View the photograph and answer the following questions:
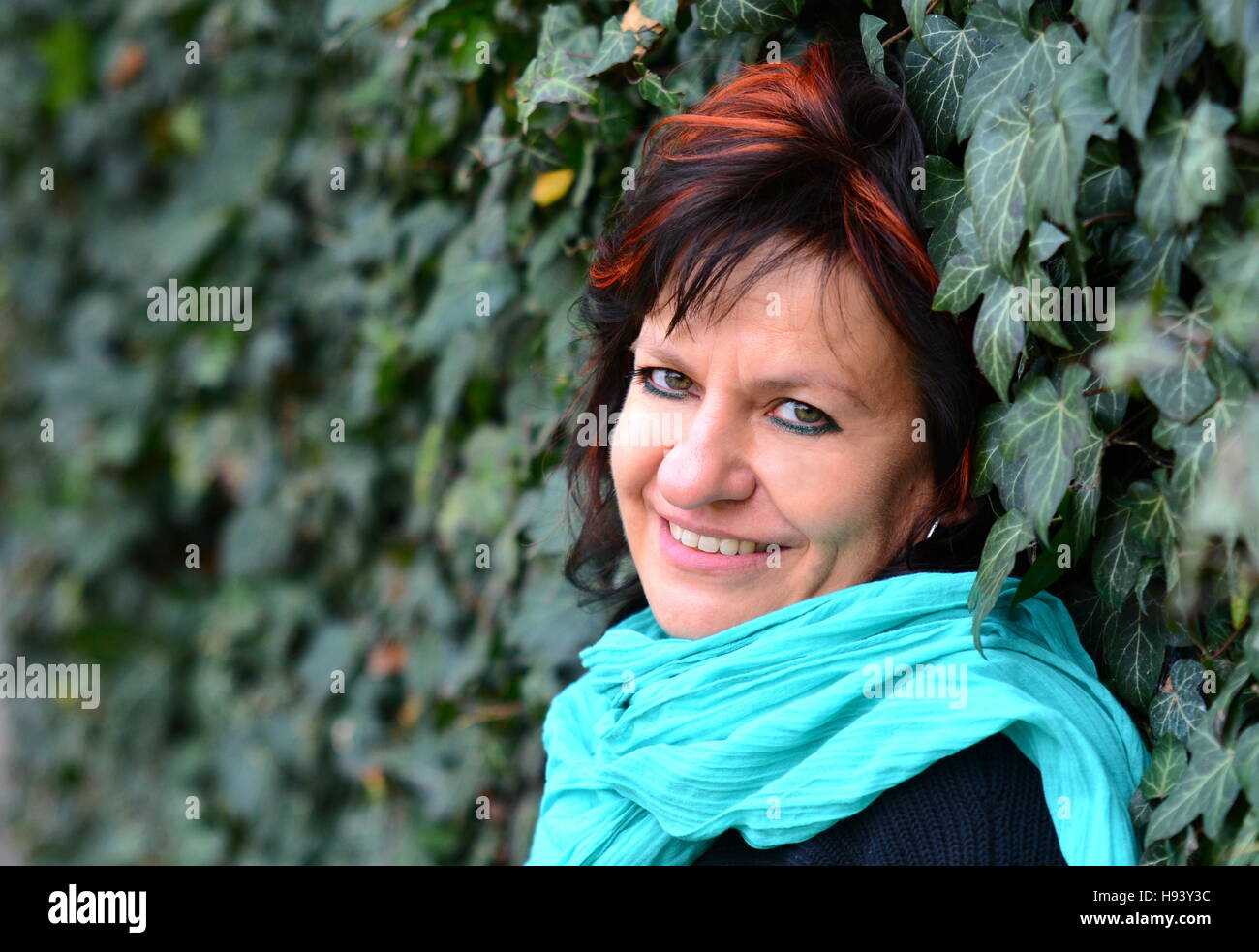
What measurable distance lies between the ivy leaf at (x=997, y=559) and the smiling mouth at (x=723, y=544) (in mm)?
236

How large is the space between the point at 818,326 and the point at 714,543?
0.91ft

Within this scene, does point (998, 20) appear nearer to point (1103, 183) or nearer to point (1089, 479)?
point (1103, 183)

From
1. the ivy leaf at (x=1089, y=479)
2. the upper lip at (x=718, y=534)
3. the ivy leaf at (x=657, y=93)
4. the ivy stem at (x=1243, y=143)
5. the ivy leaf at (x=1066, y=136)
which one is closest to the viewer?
the ivy stem at (x=1243, y=143)

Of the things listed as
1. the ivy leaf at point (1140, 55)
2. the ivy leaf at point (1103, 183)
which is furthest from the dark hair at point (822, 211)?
the ivy leaf at point (1140, 55)

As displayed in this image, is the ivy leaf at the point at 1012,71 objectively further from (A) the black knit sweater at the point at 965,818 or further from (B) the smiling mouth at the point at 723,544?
(A) the black knit sweater at the point at 965,818

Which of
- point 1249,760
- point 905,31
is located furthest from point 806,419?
point 1249,760

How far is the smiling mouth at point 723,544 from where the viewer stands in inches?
55.6

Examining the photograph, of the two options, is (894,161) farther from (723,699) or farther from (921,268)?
(723,699)

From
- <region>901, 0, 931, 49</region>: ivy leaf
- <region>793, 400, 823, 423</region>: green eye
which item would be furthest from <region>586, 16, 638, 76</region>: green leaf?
<region>793, 400, 823, 423</region>: green eye

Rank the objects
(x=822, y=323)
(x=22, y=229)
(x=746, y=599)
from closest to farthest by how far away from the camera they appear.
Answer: (x=822, y=323)
(x=746, y=599)
(x=22, y=229)

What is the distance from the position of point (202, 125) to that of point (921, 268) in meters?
2.53

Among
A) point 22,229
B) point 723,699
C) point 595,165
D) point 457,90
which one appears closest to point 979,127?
point 723,699
